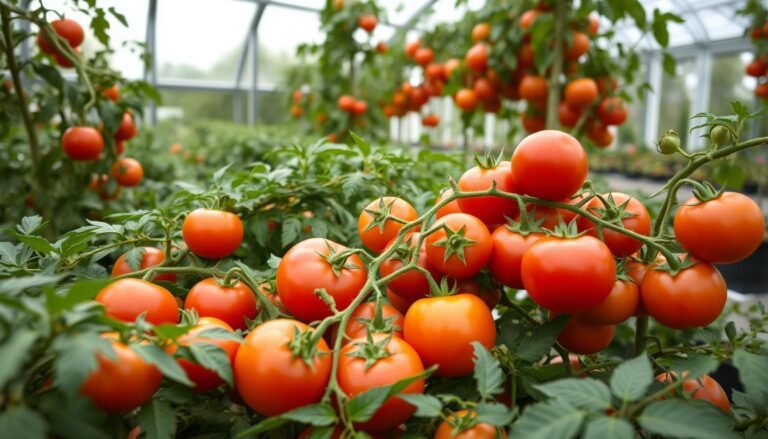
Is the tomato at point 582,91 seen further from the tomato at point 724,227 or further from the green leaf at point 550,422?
the green leaf at point 550,422

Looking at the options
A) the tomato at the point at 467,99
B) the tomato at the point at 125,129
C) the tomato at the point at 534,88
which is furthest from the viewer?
the tomato at the point at 467,99

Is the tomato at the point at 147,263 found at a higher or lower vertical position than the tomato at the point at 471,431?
higher

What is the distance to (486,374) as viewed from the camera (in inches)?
19.5

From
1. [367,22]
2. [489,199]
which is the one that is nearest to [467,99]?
[367,22]

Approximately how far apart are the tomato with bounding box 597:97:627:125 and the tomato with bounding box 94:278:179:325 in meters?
1.74

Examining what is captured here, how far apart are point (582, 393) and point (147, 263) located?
578 mm

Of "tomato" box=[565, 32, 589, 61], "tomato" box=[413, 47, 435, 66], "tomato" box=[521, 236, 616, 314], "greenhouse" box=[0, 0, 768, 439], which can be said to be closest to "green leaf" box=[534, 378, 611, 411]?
"greenhouse" box=[0, 0, 768, 439]

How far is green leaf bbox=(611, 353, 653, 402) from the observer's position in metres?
0.45

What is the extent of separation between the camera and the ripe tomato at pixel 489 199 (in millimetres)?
655

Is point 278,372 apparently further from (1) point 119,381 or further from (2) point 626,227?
(2) point 626,227

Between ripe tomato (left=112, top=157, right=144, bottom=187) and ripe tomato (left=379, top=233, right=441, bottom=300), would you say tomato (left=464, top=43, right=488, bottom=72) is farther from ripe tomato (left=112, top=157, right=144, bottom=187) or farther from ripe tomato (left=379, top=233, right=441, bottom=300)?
ripe tomato (left=379, top=233, right=441, bottom=300)

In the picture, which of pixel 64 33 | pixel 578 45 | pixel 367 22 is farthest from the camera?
pixel 367 22

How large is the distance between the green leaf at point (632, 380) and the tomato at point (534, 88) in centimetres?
158

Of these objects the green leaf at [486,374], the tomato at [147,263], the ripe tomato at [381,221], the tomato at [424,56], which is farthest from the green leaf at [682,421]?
the tomato at [424,56]
